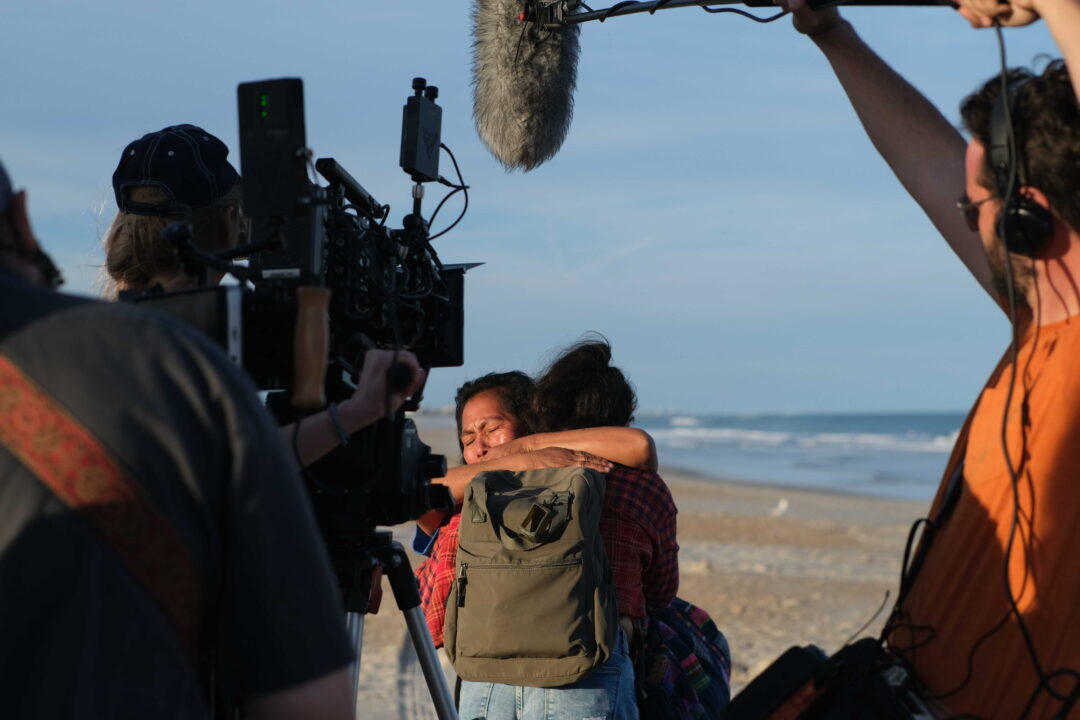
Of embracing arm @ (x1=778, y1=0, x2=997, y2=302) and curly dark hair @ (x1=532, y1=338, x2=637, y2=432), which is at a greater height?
embracing arm @ (x1=778, y1=0, x2=997, y2=302)

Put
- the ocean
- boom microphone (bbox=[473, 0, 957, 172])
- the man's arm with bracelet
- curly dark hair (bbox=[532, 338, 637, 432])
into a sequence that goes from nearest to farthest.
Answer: the man's arm with bracelet → boom microphone (bbox=[473, 0, 957, 172]) → curly dark hair (bbox=[532, 338, 637, 432]) → the ocean

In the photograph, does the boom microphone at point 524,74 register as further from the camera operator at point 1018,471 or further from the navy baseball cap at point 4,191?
→ the navy baseball cap at point 4,191

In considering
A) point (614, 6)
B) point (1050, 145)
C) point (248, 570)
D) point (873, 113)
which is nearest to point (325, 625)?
point (248, 570)

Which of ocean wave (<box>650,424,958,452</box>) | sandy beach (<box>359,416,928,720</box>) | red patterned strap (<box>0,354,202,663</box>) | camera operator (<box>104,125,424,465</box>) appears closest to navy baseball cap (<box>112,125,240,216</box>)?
camera operator (<box>104,125,424,465</box>)

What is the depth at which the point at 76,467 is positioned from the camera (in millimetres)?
1077

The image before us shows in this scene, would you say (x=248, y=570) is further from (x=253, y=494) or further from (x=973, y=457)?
(x=973, y=457)

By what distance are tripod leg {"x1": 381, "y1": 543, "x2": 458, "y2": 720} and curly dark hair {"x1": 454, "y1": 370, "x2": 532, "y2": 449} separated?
2.74ft

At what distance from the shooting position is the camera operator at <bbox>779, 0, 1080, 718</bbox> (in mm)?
1515

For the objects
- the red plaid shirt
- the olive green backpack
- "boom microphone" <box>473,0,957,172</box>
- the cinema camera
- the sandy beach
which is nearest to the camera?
the cinema camera

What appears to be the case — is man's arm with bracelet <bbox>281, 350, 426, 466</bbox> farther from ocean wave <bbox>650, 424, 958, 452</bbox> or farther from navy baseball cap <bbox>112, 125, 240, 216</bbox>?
ocean wave <bbox>650, 424, 958, 452</bbox>

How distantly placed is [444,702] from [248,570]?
1.20 metres

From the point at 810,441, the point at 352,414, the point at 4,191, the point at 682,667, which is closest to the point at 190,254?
the point at 352,414

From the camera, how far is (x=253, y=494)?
111cm

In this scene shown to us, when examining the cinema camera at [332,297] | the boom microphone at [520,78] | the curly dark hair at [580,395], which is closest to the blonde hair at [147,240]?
the cinema camera at [332,297]
